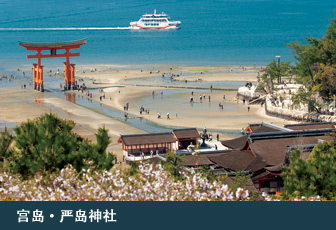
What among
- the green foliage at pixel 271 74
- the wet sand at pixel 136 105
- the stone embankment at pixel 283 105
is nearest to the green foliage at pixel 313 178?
the wet sand at pixel 136 105

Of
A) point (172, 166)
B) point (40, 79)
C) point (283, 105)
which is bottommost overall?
point (283, 105)

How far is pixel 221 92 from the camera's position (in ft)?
234

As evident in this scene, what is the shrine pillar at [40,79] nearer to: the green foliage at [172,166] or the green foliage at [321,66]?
the green foliage at [321,66]

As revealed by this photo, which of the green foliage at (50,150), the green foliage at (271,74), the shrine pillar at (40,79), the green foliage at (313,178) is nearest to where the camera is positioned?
the green foliage at (50,150)

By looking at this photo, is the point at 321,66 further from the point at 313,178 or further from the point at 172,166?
the point at 313,178

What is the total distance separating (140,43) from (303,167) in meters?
135

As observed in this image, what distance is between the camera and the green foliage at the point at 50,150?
1842 centimetres

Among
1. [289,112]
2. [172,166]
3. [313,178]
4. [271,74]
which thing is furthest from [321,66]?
[313,178]

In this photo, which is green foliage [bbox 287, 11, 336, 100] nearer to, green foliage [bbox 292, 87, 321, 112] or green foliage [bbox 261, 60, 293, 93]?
green foliage [bbox 292, 87, 321, 112]

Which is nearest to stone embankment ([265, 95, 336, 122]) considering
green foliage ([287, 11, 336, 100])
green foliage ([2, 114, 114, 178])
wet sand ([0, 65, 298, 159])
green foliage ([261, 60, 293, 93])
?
wet sand ([0, 65, 298, 159])

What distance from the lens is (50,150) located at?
18547 mm

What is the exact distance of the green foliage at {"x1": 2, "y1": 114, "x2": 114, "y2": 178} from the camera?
60.4ft

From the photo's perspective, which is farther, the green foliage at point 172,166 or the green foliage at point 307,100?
the green foliage at point 307,100

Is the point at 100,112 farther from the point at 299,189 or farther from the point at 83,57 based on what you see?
the point at 83,57
